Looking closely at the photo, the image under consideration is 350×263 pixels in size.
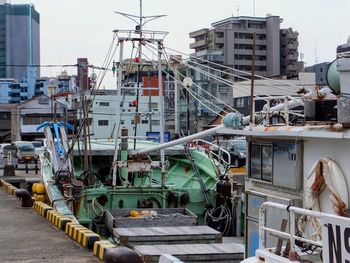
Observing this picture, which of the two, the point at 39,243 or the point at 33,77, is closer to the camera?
the point at 39,243

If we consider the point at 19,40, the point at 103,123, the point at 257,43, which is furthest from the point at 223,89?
the point at 19,40

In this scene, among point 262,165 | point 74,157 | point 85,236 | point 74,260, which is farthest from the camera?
point 74,157

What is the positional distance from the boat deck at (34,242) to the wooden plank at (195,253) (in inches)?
38.6

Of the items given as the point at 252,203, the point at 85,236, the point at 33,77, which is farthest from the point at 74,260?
the point at 33,77

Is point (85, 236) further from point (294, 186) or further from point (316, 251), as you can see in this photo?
point (316, 251)

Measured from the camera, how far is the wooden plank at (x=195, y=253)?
10.5 meters

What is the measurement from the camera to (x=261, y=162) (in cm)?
907

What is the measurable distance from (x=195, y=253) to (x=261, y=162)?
2.58 meters

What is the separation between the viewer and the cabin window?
8875mm

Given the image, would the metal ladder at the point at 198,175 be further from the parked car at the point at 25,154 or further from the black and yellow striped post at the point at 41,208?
the parked car at the point at 25,154

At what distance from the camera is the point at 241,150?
→ 106 ft

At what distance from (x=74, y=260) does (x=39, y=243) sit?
6.41 feet

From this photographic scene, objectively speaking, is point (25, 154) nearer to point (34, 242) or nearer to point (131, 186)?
point (131, 186)

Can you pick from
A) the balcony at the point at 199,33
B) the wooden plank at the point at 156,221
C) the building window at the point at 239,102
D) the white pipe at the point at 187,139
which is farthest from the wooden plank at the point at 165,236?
the balcony at the point at 199,33
